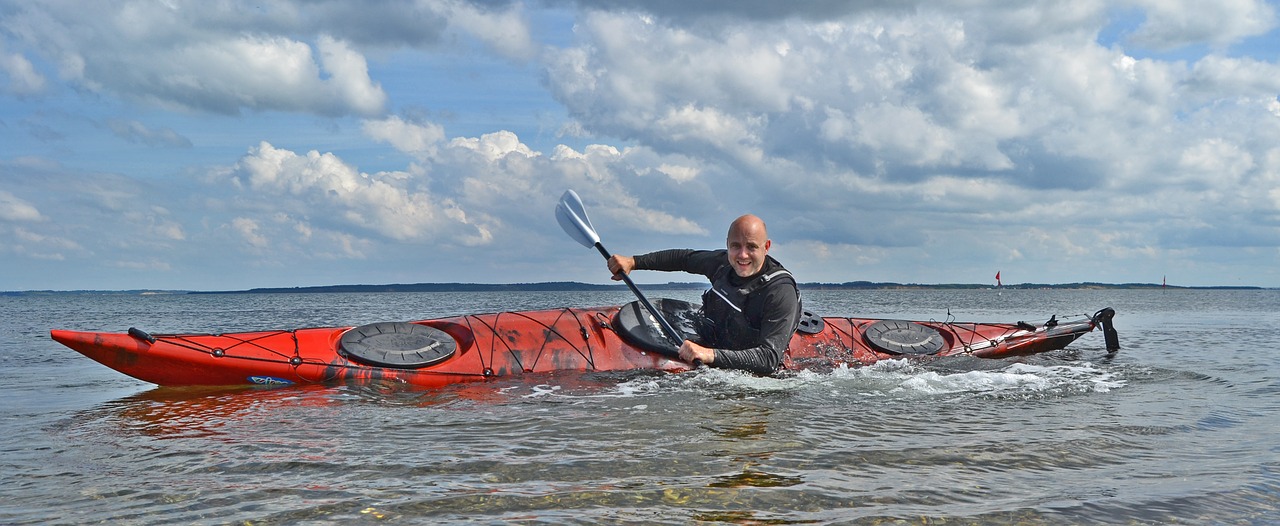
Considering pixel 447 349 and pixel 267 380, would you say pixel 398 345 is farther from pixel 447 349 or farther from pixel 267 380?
pixel 267 380

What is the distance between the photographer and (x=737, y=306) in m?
7.14

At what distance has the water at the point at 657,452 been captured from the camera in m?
3.53

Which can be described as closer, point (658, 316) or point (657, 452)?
point (657, 452)

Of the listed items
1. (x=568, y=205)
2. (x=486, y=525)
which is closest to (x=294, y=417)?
(x=486, y=525)

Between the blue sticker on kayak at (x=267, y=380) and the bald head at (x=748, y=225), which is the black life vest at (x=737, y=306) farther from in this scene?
the blue sticker on kayak at (x=267, y=380)

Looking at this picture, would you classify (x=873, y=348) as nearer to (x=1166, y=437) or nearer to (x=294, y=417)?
(x=1166, y=437)

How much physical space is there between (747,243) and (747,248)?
5 cm

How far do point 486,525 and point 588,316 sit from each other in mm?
5249

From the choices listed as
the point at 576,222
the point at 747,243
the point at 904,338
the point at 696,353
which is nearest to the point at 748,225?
the point at 747,243

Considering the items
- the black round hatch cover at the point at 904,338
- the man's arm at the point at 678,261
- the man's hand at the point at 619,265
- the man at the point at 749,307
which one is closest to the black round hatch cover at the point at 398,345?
the man's hand at the point at 619,265

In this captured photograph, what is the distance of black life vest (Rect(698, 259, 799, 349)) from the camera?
6977 millimetres

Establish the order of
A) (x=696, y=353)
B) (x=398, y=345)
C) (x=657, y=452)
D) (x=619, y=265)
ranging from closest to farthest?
(x=657, y=452) < (x=696, y=353) < (x=398, y=345) < (x=619, y=265)

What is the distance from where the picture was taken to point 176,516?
3385 millimetres

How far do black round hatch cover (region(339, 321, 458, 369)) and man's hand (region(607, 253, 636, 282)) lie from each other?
168 centimetres
